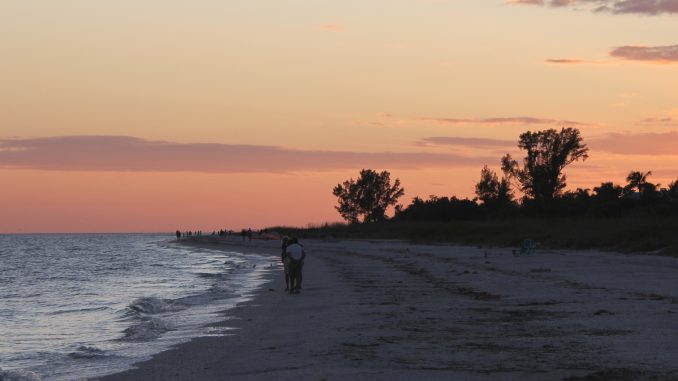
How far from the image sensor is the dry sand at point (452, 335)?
12.4 meters

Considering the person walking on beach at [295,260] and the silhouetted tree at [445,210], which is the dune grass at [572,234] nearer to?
the silhouetted tree at [445,210]

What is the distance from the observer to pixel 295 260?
97.4 feet

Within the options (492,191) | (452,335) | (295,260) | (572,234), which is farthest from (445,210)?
(452,335)

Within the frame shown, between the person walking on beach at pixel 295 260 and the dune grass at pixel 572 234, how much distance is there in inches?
865

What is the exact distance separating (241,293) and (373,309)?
11959 millimetres

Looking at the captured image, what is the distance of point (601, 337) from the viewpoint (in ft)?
49.2

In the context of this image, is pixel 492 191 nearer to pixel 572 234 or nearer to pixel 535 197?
pixel 535 197

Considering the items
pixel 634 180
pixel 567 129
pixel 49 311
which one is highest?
pixel 567 129

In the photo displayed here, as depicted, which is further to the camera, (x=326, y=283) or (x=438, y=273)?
(x=438, y=273)

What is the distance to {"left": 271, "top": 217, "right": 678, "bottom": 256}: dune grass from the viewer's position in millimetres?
50619

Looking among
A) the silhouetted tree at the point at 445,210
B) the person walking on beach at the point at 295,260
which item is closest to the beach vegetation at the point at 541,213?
the silhouetted tree at the point at 445,210

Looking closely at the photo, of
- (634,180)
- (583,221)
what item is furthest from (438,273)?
(634,180)

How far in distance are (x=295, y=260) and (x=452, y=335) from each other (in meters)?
14.0

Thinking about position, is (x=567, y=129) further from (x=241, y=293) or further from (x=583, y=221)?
(x=241, y=293)
